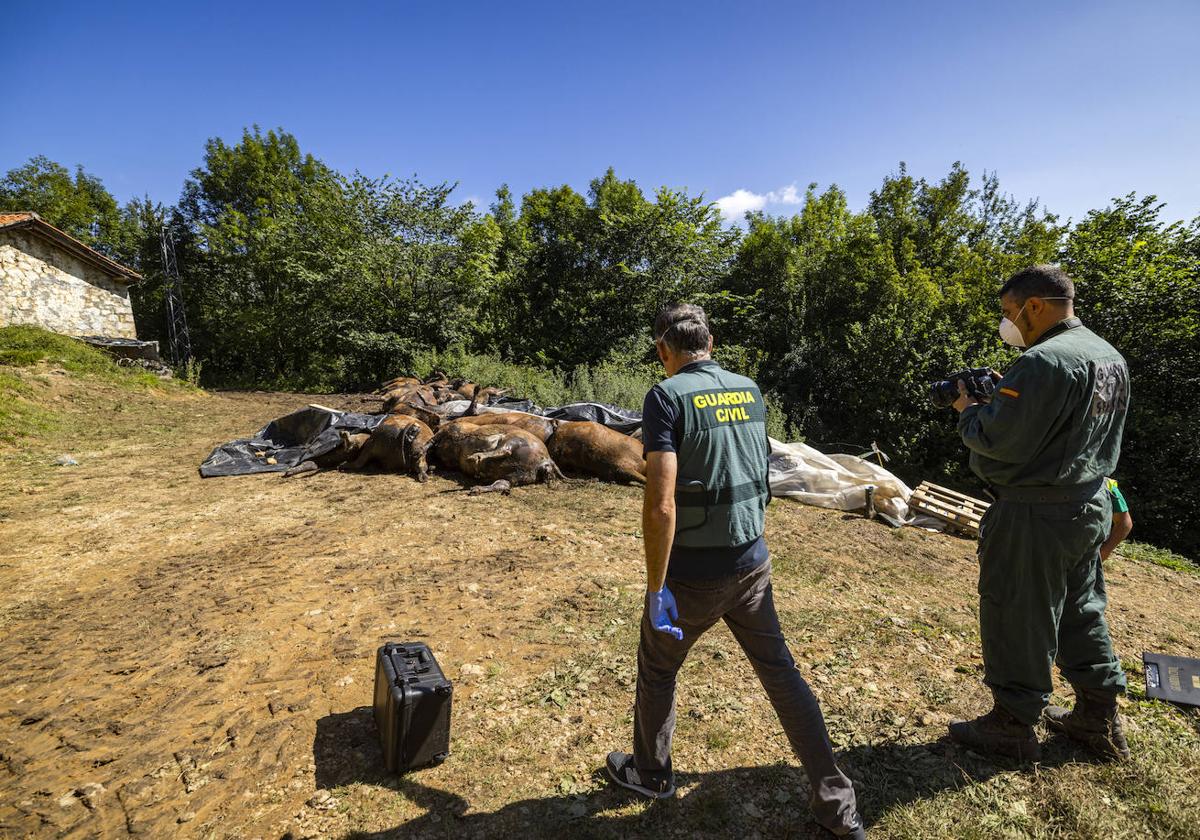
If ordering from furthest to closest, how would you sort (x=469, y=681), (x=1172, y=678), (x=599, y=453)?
(x=599, y=453) < (x=1172, y=678) < (x=469, y=681)

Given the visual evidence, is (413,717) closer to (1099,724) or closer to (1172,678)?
(1099,724)

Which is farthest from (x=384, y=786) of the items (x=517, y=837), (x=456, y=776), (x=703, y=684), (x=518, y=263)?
(x=518, y=263)

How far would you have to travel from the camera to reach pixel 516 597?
3.91m

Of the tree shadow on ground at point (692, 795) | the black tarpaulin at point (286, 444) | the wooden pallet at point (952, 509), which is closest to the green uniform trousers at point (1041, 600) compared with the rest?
the tree shadow on ground at point (692, 795)

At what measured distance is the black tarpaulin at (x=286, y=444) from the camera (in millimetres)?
6930

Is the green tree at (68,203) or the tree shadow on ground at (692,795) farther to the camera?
the green tree at (68,203)

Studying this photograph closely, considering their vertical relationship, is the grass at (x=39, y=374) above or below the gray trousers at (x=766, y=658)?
above

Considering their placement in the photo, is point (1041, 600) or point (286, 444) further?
point (286, 444)

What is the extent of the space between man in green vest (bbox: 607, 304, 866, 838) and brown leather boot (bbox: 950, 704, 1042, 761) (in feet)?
3.06

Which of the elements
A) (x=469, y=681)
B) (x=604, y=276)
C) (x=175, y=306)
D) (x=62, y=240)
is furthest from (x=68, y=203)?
(x=469, y=681)

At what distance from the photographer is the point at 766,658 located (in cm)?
195

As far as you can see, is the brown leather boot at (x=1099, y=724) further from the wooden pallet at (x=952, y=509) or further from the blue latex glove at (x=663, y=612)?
the wooden pallet at (x=952, y=509)

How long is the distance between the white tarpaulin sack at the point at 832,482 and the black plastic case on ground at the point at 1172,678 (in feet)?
10.2

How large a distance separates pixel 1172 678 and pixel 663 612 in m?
3.35
